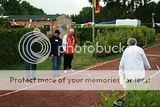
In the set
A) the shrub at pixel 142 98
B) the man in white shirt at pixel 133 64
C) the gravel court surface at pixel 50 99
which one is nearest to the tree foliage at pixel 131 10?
→ the gravel court surface at pixel 50 99

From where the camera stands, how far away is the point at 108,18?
94.6 meters

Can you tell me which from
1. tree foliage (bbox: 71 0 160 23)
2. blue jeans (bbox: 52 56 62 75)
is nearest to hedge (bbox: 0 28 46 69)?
blue jeans (bbox: 52 56 62 75)

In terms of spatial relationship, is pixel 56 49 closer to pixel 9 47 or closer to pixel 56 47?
pixel 56 47

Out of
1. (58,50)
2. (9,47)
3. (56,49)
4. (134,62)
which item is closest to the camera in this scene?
(134,62)

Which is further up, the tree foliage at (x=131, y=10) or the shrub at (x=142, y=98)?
the tree foliage at (x=131, y=10)

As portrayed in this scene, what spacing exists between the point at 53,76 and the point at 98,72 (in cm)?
223

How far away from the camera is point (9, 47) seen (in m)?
18.5

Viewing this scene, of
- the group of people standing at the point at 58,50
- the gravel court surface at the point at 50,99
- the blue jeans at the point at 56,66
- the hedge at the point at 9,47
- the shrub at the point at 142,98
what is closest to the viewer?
the shrub at the point at 142,98

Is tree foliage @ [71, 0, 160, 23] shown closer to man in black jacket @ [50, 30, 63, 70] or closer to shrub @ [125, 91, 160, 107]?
man in black jacket @ [50, 30, 63, 70]

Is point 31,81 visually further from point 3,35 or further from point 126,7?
point 126,7

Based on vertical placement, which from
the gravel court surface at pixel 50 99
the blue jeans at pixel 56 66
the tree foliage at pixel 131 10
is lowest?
the gravel court surface at pixel 50 99

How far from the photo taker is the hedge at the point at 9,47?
57.8 feet

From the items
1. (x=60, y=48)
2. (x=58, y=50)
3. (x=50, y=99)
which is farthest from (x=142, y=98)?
(x=60, y=48)

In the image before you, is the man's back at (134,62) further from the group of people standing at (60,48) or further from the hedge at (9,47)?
the hedge at (9,47)
